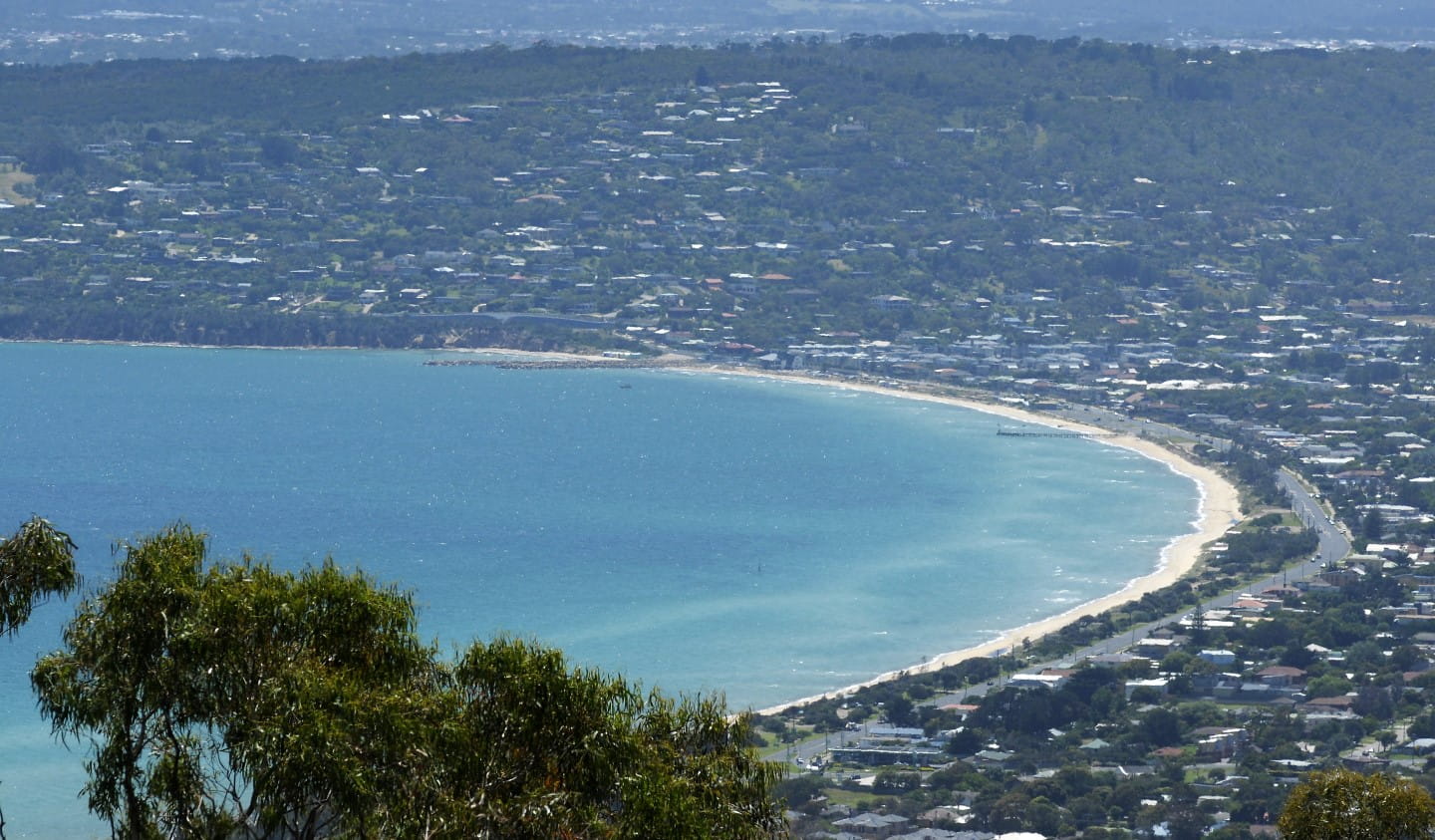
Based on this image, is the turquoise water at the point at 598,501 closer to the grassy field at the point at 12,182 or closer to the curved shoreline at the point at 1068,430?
the curved shoreline at the point at 1068,430

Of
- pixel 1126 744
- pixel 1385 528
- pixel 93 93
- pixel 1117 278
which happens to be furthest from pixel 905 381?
pixel 93 93

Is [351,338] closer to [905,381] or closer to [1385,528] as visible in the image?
[905,381]

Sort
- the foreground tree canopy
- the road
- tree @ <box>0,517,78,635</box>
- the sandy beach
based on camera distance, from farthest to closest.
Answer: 1. the sandy beach
2. the road
3. tree @ <box>0,517,78,635</box>
4. the foreground tree canopy

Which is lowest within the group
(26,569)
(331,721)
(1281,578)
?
(1281,578)

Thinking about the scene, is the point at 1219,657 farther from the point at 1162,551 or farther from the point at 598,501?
the point at 598,501

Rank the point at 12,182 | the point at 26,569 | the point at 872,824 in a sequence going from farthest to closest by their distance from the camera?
the point at 12,182 → the point at 872,824 → the point at 26,569

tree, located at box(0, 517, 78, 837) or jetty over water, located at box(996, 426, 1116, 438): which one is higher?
tree, located at box(0, 517, 78, 837)

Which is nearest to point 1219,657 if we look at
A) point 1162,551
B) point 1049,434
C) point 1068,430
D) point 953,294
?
point 1162,551

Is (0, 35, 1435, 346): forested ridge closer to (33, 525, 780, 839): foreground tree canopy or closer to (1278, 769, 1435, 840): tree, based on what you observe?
(1278, 769, 1435, 840): tree

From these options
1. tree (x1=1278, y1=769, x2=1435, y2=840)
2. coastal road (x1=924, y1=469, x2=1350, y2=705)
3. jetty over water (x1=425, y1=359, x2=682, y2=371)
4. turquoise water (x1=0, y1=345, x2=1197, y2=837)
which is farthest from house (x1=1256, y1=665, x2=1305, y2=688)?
jetty over water (x1=425, y1=359, x2=682, y2=371)
